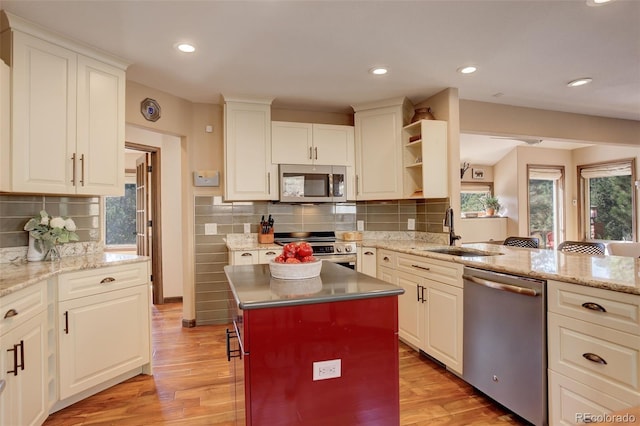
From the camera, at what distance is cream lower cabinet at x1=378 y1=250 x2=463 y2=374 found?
2375mm

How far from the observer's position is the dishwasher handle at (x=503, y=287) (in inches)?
70.4

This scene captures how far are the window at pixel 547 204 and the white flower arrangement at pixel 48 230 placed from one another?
284 inches

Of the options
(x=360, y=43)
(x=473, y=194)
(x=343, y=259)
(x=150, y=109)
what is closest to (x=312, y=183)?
(x=343, y=259)

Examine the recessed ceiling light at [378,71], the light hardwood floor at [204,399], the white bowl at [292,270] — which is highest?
the recessed ceiling light at [378,71]

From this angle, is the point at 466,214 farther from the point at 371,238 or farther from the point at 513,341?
the point at 513,341

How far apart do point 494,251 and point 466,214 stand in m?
4.51

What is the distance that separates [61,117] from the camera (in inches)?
88.0

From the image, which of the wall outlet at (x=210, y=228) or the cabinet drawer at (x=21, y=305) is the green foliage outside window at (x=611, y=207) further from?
the cabinet drawer at (x=21, y=305)

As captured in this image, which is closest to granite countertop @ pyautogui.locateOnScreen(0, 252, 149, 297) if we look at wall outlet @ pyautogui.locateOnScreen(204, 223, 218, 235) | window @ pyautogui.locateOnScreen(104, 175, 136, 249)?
wall outlet @ pyautogui.locateOnScreen(204, 223, 218, 235)

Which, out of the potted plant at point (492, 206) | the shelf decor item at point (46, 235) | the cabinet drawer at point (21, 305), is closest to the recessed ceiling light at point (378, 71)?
the shelf decor item at point (46, 235)

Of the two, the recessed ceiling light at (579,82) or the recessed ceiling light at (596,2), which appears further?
the recessed ceiling light at (579,82)

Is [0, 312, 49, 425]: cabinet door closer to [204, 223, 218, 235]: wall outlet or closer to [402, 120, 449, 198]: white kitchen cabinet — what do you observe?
[204, 223, 218, 235]: wall outlet

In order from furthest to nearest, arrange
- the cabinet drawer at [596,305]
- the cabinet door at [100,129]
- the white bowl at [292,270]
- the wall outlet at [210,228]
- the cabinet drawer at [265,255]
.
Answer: the wall outlet at [210,228] → the cabinet drawer at [265,255] → the cabinet door at [100,129] → the white bowl at [292,270] → the cabinet drawer at [596,305]

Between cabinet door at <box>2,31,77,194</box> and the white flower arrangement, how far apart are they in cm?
22
